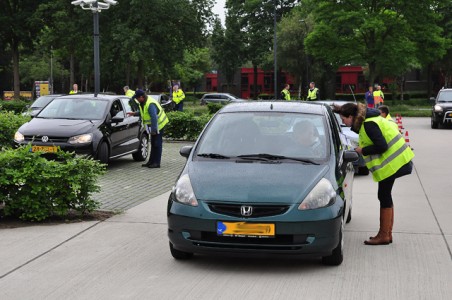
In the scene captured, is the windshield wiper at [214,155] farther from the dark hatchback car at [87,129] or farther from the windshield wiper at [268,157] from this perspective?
the dark hatchback car at [87,129]

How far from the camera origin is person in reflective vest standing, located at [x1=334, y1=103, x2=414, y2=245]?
258 inches

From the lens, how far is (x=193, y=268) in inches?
228

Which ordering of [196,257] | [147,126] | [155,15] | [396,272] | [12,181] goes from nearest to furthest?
[396,272]
[196,257]
[12,181]
[147,126]
[155,15]

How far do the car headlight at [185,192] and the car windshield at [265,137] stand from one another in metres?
0.56

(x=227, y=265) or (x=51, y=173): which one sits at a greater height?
(x=51, y=173)

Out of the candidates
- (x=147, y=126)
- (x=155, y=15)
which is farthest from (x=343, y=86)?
(x=147, y=126)

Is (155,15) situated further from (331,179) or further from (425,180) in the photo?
(331,179)

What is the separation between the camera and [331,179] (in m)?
5.86

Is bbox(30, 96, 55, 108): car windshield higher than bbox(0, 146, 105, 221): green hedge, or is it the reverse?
bbox(30, 96, 55, 108): car windshield

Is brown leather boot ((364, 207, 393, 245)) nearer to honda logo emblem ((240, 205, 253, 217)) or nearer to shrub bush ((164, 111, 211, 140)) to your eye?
honda logo emblem ((240, 205, 253, 217))

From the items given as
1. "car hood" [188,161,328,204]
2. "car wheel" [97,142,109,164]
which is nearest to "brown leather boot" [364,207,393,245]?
"car hood" [188,161,328,204]

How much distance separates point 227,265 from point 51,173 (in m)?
2.77

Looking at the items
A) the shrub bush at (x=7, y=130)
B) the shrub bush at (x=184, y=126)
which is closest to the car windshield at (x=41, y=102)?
the shrub bush at (x=184, y=126)

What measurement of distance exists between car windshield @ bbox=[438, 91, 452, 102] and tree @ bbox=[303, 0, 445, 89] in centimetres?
1192
